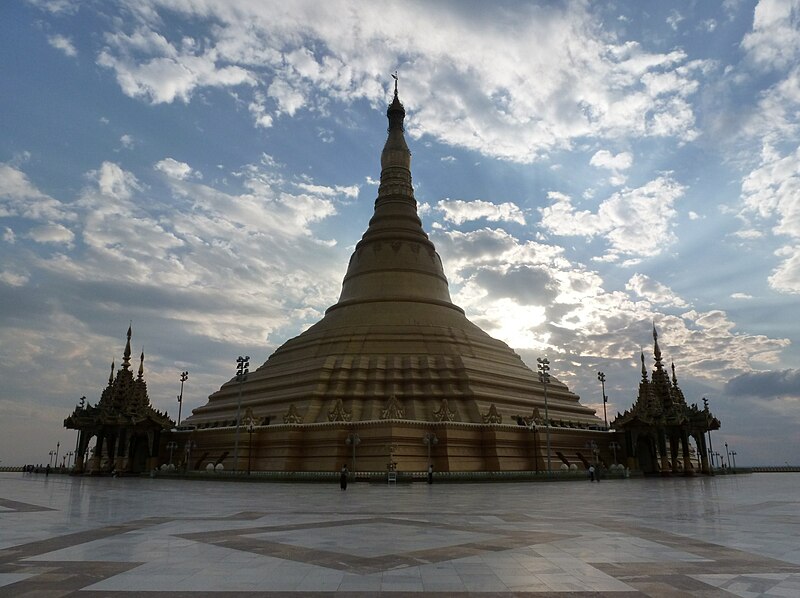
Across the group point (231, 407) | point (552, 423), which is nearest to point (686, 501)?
point (552, 423)

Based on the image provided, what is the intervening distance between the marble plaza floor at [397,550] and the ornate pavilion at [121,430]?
34658 mm

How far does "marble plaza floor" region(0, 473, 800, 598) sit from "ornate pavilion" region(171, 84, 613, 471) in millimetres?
23266

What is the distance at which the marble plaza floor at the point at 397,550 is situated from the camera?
8.43 metres

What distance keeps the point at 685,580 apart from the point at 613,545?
3.43 m

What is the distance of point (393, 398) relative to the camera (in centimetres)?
4503

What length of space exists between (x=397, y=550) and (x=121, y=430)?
4965 centimetres

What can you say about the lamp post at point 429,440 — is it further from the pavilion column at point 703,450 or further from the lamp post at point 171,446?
the pavilion column at point 703,450

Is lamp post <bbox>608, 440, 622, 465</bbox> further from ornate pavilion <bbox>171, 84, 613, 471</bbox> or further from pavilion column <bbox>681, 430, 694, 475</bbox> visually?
pavilion column <bbox>681, 430, 694, 475</bbox>

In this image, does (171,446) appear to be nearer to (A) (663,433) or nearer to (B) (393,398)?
(B) (393,398)

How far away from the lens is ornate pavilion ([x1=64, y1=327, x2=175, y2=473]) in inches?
2093

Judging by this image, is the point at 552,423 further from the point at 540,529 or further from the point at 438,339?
the point at 540,529

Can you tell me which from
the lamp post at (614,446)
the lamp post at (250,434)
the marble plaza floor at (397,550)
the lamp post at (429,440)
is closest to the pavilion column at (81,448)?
the lamp post at (250,434)

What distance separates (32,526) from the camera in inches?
596

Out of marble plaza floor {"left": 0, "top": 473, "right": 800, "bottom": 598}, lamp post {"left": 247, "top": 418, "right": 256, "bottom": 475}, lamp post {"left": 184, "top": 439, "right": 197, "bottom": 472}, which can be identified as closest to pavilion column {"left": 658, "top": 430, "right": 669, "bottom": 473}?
marble plaza floor {"left": 0, "top": 473, "right": 800, "bottom": 598}
